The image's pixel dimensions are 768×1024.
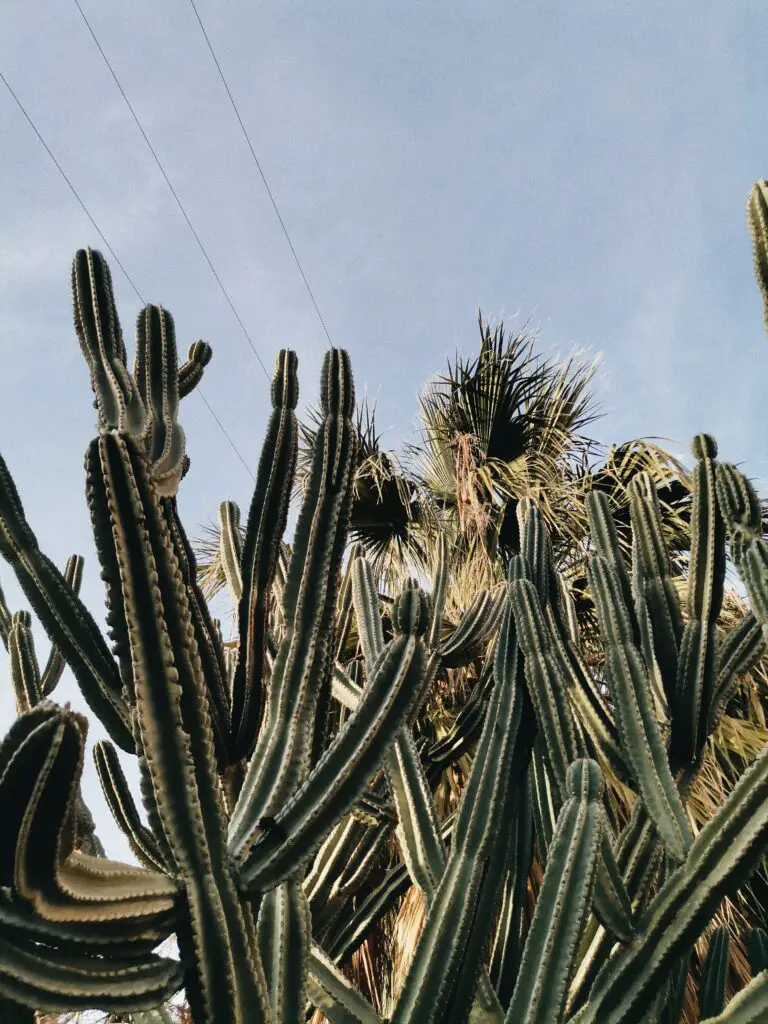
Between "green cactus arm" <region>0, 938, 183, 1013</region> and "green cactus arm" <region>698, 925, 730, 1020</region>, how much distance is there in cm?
150

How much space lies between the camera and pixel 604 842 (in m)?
1.86

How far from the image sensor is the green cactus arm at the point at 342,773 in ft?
4.69

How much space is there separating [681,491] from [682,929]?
402 cm

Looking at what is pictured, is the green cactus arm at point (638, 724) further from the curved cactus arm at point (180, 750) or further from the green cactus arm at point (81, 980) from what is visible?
the green cactus arm at point (81, 980)

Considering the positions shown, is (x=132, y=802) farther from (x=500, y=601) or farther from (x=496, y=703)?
(x=500, y=601)

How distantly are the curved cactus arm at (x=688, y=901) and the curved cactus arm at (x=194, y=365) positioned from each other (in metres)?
2.02

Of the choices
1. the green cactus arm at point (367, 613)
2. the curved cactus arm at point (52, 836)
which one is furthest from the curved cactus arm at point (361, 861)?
the curved cactus arm at point (52, 836)

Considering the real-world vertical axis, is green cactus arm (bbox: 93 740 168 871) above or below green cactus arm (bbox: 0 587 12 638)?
below

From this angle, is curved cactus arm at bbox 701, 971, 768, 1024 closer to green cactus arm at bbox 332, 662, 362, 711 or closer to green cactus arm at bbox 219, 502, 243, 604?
green cactus arm at bbox 332, 662, 362, 711

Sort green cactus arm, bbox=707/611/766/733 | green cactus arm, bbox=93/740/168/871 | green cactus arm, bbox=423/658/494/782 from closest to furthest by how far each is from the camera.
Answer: green cactus arm, bbox=93/740/168/871 < green cactus arm, bbox=707/611/766/733 < green cactus arm, bbox=423/658/494/782

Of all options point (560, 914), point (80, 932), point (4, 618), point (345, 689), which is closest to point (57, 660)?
point (4, 618)

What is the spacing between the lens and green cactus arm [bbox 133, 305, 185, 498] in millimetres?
2078

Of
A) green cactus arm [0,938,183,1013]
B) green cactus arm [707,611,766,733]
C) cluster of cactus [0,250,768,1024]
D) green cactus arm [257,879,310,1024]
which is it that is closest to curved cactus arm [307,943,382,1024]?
cluster of cactus [0,250,768,1024]

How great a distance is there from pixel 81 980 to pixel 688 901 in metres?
1.20
